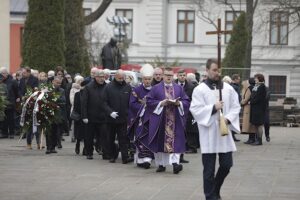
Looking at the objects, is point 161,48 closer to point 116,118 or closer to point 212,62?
point 116,118

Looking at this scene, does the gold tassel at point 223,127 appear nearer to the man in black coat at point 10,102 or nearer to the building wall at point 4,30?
the man in black coat at point 10,102

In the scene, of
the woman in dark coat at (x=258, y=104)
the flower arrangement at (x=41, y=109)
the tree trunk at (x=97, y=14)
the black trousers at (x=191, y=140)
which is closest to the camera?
the flower arrangement at (x=41, y=109)

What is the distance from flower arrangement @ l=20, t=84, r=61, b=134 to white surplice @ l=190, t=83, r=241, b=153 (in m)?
7.71

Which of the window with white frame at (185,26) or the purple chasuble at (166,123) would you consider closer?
the purple chasuble at (166,123)

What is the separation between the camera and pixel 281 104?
119 feet

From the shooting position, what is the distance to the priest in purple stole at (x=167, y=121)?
Result: 15039 millimetres

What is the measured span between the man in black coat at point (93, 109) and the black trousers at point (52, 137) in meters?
1.17

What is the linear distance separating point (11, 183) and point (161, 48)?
4218cm

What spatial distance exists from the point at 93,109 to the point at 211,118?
668 centimetres

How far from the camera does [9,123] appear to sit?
23.3 m

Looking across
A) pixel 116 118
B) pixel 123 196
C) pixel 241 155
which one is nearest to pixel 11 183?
pixel 123 196

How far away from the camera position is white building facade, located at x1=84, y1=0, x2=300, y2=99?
5406 cm

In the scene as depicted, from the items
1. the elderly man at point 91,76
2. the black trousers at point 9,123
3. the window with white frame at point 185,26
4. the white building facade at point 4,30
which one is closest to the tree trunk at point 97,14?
the white building facade at point 4,30

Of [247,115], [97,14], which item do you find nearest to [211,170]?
[247,115]
